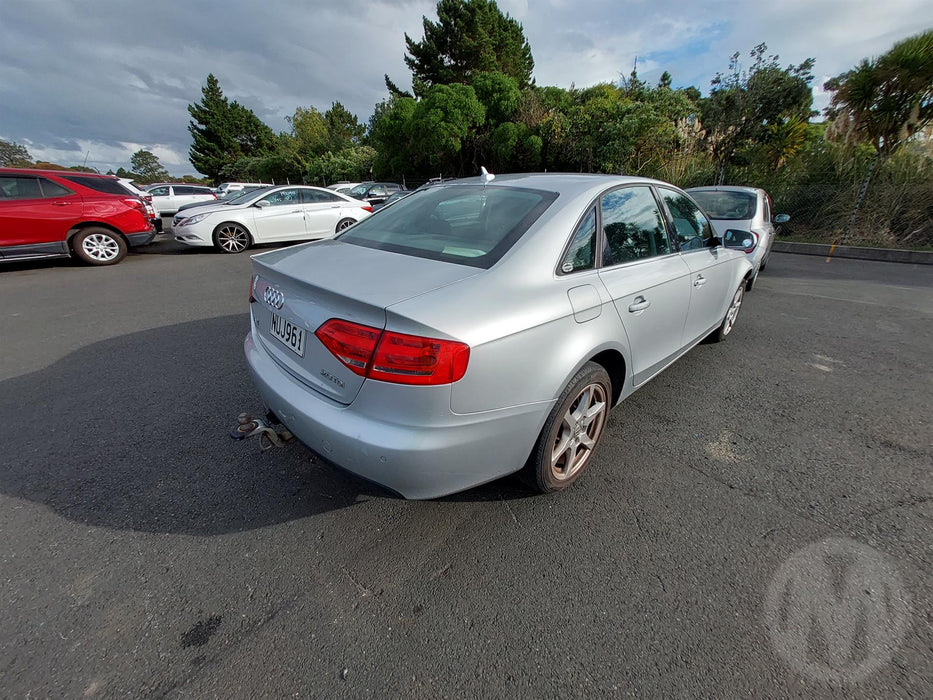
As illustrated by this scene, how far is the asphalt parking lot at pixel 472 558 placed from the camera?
1404mm

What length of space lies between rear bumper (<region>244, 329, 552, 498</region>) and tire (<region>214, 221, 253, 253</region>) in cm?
868

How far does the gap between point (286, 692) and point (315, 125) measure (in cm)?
5929

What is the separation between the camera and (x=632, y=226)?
2.47 m

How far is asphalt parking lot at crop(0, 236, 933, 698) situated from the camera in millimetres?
1404

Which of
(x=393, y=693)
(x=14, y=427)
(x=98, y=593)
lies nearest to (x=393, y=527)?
(x=393, y=693)

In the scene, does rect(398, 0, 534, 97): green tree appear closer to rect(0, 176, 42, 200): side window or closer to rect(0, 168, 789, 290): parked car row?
rect(0, 168, 789, 290): parked car row

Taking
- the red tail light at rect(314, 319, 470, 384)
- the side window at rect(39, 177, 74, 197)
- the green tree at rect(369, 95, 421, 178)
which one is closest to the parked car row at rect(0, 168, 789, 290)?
the side window at rect(39, 177, 74, 197)

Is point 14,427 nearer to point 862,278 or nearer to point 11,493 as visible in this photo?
point 11,493

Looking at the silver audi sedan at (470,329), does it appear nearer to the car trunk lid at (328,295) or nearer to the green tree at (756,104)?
the car trunk lid at (328,295)

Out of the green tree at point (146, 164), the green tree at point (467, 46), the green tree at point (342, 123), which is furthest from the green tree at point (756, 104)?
the green tree at point (146, 164)

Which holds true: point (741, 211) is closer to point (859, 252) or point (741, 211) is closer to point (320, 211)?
point (859, 252)

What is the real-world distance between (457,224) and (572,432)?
1.25m

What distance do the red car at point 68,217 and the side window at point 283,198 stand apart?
7.60 ft

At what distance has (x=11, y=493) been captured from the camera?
6.97 ft
